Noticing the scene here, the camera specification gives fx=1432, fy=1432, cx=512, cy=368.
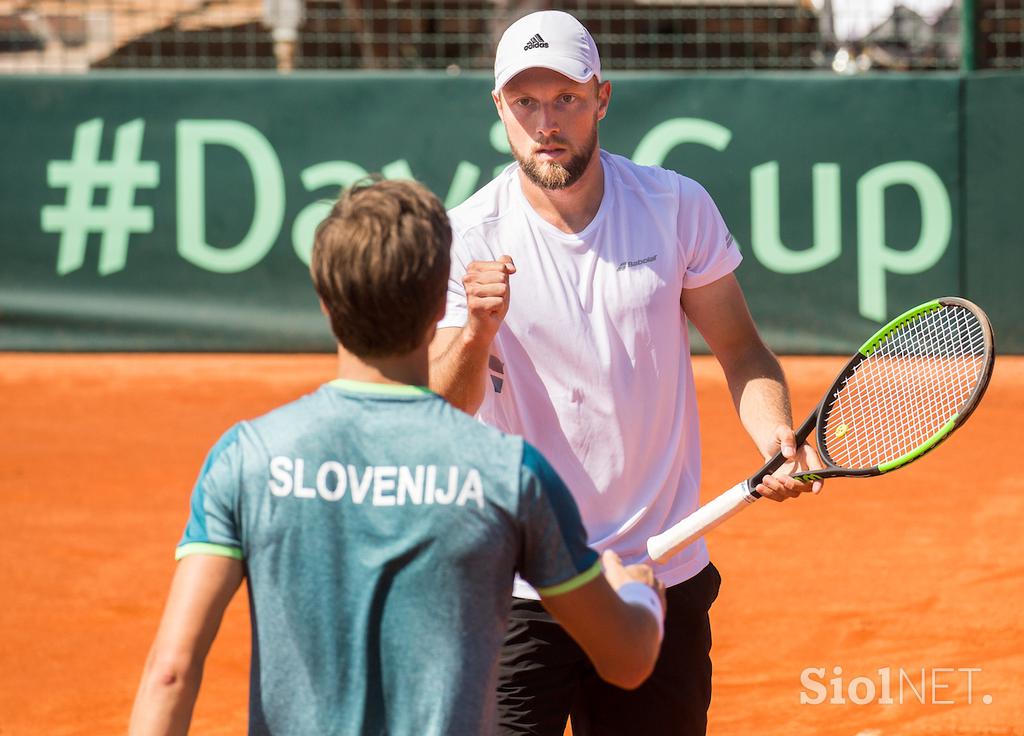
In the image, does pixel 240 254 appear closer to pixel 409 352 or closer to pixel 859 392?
pixel 859 392

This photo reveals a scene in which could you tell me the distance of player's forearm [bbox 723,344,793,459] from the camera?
3.13 meters

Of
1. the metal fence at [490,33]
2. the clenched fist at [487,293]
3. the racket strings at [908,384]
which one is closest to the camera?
the clenched fist at [487,293]

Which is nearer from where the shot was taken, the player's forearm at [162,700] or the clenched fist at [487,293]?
the player's forearm at [162,700]

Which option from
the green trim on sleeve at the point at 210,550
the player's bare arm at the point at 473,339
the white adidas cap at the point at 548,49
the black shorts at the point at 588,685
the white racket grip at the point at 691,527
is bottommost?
the black shorts at the point at 588,685

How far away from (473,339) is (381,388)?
83cm

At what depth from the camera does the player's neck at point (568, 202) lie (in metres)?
3.07

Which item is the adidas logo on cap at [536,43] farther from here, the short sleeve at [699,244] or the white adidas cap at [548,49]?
the short sleeve at [699,244]

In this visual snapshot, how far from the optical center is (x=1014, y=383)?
915 centimetres

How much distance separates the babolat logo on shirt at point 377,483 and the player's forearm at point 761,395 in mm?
1398

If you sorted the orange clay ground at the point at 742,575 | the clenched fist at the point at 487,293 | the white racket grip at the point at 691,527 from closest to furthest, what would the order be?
1. the clenched fist at the point at 487,293
2. the white racket grip at the point at 691,527
3. the orange clay ground at the point at 742,575

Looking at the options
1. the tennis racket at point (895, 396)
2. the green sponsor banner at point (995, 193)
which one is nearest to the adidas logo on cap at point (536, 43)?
the tennis racket at point (895, 396)

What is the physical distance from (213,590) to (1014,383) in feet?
26.7

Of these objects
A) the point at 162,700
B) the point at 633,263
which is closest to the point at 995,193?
the point at 633,263

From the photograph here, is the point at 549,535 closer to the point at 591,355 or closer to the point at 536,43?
the point at 591,355
